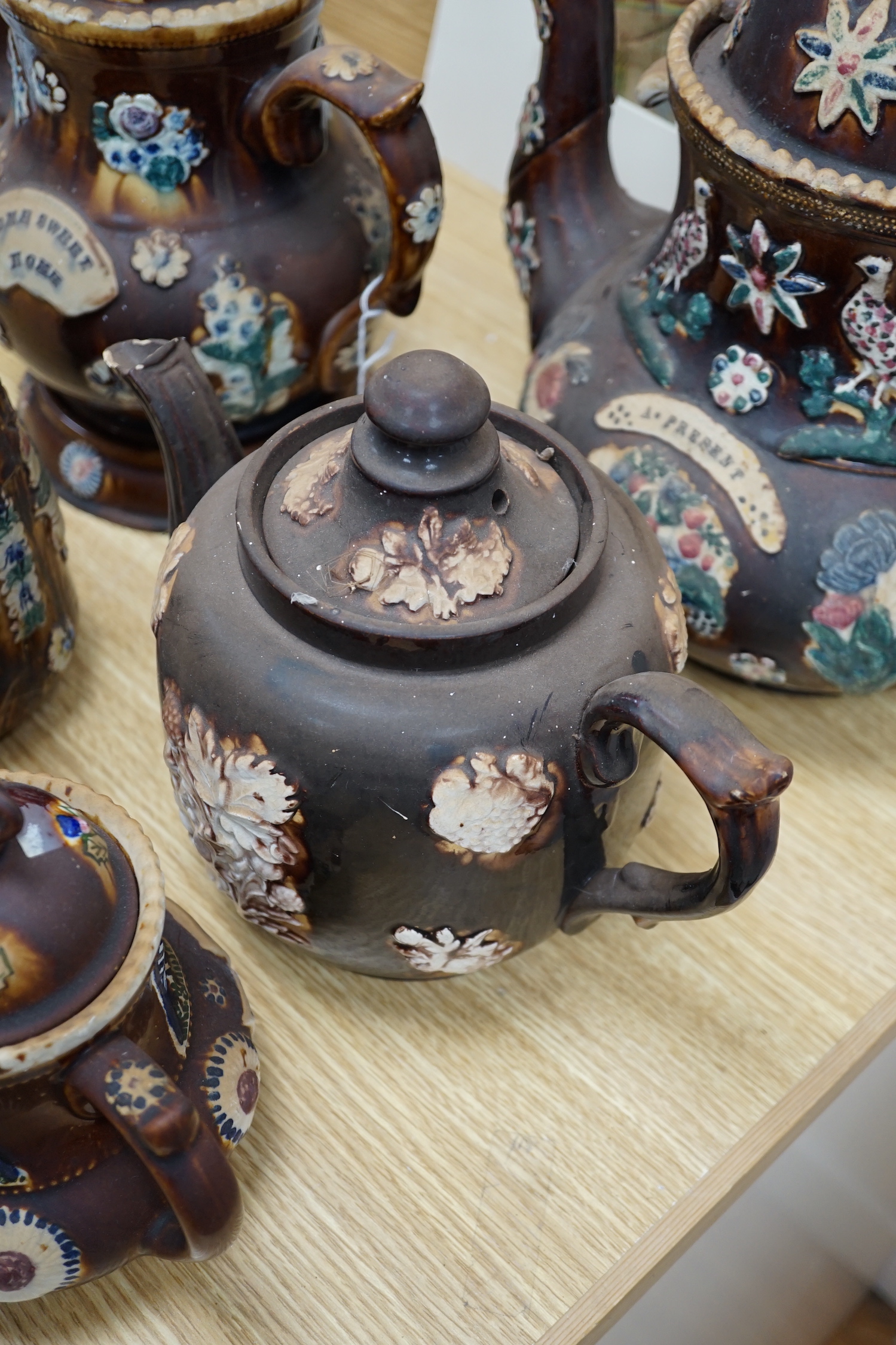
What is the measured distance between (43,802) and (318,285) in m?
0.48

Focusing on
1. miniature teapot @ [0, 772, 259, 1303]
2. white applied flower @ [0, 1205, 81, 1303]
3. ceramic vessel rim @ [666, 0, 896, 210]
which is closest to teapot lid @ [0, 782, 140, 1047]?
miniature teapot @ [0, 772, 259, 1303]

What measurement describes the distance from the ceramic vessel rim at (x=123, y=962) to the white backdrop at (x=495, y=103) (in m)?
0.87

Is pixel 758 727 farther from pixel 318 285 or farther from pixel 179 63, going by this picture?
pixel 179 63

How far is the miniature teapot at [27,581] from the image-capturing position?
0.84 metres

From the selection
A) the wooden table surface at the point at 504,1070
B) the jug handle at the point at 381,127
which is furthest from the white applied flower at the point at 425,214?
the wooden table surface at the point at 504,1070

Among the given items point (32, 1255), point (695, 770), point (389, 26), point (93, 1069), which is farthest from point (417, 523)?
point (389, 26)

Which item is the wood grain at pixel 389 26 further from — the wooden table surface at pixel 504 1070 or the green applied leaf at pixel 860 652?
the green applied leaf at pixel 860 652

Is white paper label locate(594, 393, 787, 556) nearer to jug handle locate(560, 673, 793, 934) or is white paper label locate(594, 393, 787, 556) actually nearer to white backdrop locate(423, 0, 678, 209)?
jug handle locate(560, 673, 793, 934)

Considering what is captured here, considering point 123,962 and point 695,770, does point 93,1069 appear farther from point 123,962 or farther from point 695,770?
point 695,770

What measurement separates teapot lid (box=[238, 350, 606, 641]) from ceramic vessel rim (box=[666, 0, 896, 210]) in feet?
0.78

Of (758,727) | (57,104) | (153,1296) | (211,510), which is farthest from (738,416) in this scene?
(153,1296)

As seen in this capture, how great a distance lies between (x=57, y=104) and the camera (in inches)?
35.9

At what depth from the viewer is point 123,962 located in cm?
62

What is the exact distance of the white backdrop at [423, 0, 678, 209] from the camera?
127cm
